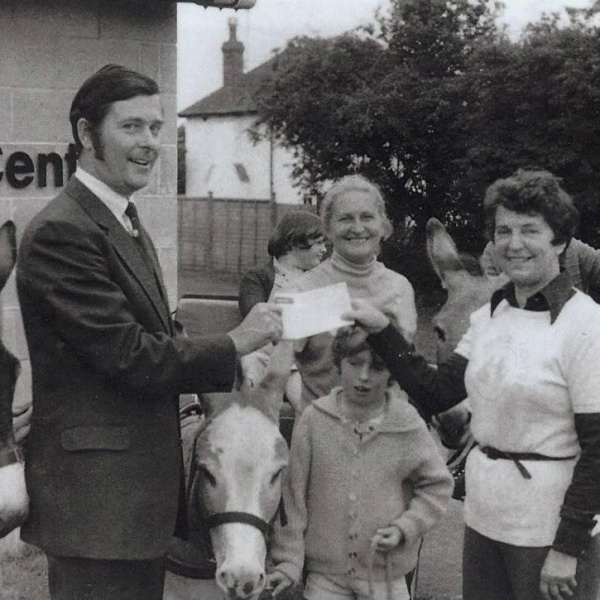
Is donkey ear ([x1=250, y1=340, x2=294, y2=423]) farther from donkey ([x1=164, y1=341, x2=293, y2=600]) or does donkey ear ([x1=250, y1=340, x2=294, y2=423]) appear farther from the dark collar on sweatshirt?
the dark collar on sweatshirt

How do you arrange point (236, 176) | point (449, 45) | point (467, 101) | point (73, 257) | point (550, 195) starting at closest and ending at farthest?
point (73, 257), point (550, 195), point (467, 101), point (449, 45), point (236, 176)

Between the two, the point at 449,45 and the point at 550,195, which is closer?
the point at 550,195

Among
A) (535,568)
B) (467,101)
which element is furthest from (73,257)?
(467,101)

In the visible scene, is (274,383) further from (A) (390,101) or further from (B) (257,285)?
(A) (390,101)

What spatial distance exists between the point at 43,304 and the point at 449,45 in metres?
20.1

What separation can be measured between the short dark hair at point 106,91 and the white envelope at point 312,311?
0.74 m

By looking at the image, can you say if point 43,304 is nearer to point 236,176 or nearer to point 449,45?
point 449,45

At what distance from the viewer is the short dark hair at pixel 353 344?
3.51 meters

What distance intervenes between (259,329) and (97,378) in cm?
49

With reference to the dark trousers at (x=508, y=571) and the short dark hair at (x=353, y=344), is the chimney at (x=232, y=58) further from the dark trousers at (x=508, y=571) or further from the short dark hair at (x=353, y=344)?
the dark trousers at (x=508, y=571)

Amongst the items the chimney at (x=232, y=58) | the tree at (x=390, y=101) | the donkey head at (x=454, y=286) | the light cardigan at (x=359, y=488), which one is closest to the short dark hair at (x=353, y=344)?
the light cardigan at (x=359, y=488)

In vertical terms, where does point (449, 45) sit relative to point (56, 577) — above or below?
above

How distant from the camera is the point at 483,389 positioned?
340 centimetres

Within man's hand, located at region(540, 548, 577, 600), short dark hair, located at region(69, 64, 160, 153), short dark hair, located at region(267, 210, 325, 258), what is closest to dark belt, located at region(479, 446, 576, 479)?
man's hand, located at region(540, 548, 577, 600)
